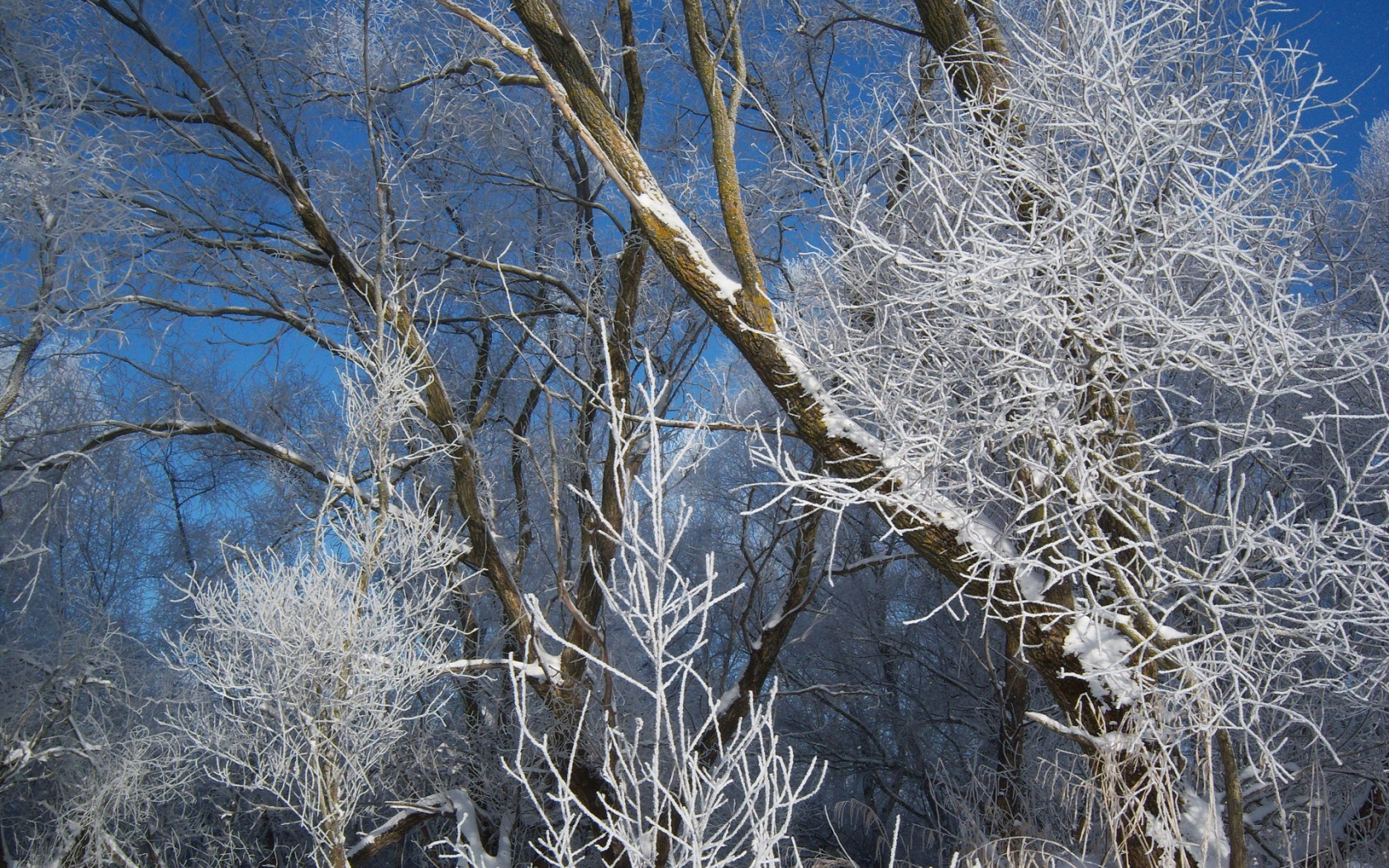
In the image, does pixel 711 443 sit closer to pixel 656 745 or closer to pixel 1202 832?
pixel 1202 832

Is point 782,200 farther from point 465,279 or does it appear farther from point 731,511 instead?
point 731,511

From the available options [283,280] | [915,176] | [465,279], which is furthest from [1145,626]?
[283,280]

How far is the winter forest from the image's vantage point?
3477mm

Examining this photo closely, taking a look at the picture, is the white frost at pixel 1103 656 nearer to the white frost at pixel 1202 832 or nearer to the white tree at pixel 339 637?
the white frost at pixel 1202 832

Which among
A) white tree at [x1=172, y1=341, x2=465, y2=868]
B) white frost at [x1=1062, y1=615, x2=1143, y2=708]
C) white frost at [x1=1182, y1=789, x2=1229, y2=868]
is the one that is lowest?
white frost at [x1=1182, y1=789, x2=1229, y2=868]

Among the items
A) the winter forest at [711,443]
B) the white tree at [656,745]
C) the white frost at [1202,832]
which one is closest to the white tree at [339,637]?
the winter forest at [711,443]

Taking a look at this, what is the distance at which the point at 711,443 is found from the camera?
8.89 m

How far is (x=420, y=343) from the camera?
267 inches

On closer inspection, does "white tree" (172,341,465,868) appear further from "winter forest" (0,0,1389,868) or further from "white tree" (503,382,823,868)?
"white tree" (503,382,823,868)

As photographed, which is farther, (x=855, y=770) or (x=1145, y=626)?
(x=855, y=770)

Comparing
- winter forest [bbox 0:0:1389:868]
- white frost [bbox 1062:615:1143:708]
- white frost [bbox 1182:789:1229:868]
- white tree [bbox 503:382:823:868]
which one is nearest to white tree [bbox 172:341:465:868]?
winter forest [bbox 0:0:1389:868]

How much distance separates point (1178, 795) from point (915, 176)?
151 inches

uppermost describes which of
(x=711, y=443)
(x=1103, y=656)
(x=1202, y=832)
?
(x=711, y=443)

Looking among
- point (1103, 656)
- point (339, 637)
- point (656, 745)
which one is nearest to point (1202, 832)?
point (1103, 656)
